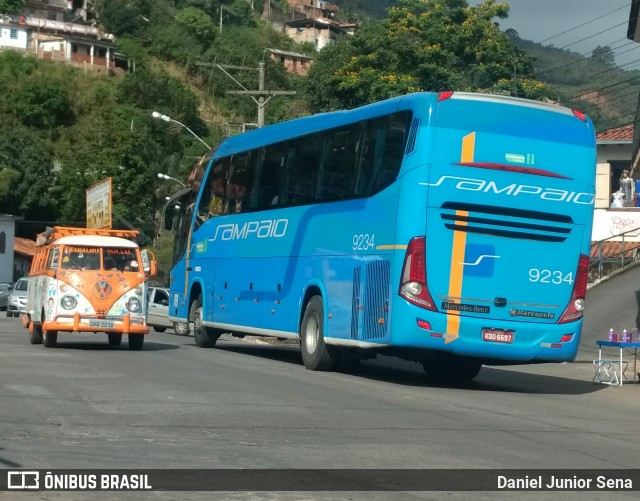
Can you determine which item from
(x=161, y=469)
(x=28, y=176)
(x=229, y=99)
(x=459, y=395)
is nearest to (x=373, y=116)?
(x=459, y=395)

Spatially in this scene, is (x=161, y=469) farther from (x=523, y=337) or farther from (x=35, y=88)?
(x=35, y=88)

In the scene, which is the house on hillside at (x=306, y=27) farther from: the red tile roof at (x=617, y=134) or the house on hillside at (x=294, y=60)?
the red tile roof at (x=617, y=134)

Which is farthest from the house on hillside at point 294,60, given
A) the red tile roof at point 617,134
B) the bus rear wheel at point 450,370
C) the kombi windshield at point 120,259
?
the bus rear wheel at point 450,370

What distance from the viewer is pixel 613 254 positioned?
4019cm

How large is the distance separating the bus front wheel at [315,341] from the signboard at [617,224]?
904 inches

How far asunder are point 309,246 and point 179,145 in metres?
89.8

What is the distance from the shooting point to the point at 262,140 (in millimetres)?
23812

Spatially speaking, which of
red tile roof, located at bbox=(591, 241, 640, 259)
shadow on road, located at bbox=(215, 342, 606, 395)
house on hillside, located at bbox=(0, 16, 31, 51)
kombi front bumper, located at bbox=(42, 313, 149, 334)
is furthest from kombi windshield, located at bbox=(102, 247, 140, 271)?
house on hillside, located at bbox=(0, 16, 31, 51)

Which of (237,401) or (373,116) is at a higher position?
(373,116)

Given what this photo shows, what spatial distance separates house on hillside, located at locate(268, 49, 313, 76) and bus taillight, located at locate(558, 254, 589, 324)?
127 meters

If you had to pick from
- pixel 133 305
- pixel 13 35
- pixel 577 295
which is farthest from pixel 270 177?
pixel 13 35

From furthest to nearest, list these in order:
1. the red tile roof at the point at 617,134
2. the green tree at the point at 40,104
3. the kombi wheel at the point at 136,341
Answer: the green tree at the point at 40,104, the red tile roof at the point at 617,134, the kombi wheel at the point at 136,341

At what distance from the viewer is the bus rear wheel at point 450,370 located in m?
20.8

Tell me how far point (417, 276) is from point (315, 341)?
3.68m
